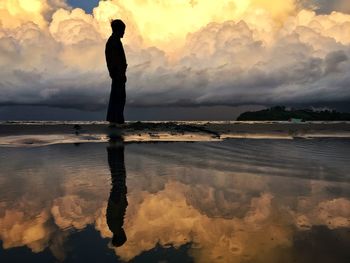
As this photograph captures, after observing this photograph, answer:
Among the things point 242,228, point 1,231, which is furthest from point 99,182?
point 242,228

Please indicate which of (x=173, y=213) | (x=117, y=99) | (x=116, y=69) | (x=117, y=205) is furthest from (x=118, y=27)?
(x=173, y=213)

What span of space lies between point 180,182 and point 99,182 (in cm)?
261

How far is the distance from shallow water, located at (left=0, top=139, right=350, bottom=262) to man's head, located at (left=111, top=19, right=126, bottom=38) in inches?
1162

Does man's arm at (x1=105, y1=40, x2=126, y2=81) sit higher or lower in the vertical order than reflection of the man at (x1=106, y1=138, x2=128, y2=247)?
higher

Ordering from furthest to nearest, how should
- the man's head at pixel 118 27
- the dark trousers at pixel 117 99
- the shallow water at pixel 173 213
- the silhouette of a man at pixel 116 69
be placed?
1. the dark trousers at pixel 117 99
2. the silhouette of a man at pixel 116 69
3. the man's head at pixel 118 27
4. the shallow water at pixel 173 213

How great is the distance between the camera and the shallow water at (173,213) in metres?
6.28

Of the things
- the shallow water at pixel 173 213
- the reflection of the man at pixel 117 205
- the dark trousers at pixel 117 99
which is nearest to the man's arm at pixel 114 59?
the dark trousers at pixel 117 99

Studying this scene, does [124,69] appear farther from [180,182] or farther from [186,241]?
[186,241]

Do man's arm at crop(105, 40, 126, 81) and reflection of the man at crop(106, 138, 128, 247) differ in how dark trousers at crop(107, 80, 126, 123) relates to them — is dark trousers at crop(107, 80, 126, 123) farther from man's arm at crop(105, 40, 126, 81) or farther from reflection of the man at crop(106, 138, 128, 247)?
reflection of the man at crop(106, 138, 128, 247)

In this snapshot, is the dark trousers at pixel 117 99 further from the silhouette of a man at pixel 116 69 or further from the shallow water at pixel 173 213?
the shallow water at pixel 173 213

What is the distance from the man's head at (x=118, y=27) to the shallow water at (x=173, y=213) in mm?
29520

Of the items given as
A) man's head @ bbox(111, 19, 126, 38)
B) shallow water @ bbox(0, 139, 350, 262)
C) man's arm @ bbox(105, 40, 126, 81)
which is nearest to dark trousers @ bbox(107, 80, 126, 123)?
man's arm @ bbox(105, 40, 126, 81)

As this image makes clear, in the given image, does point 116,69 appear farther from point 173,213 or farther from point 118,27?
point 173,213

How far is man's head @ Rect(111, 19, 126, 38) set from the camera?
43.1m
